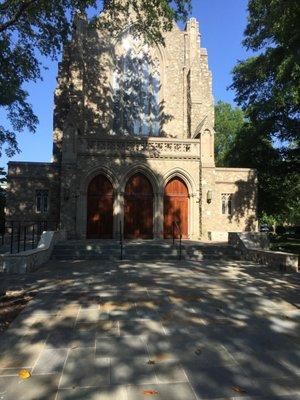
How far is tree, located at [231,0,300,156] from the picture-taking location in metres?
11.6

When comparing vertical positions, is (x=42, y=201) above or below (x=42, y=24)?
below

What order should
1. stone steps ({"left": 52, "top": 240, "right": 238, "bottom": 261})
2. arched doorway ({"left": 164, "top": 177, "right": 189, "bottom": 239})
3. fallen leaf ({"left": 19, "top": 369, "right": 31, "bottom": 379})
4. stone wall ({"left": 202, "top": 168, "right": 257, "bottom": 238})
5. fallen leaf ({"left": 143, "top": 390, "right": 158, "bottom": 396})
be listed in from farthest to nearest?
stone wall ({"left": 202, "top": 168, "right": 257, "bottom": 238}) → arched doorway ({"left": 164, "top": 177, "right": 189, "bottom": 239}) → stone steps ({"left": 52, "top": 240, "right": 238, "bottom": 261}) → fallen leaf ({"left": 19, "top": 369, "right": 31, "bottom": 379}) → fallen leaf ({"left": 143, "top": 390, "right": 158, "bottom": 396})

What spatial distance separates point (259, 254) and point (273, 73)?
1216cm

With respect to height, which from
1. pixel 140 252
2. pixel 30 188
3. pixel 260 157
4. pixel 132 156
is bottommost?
pixel 140 252

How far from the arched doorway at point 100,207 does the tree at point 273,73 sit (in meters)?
9.29

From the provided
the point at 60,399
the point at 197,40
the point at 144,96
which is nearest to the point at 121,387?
the point at 60,399

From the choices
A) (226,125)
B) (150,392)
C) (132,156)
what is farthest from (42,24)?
(226,125)

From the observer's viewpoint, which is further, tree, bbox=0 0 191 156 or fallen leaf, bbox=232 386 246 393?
tree, bbox=0 0 191 156

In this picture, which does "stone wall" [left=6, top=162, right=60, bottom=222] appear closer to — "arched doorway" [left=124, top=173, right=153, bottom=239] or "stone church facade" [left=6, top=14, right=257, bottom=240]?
"stone church facade" [left=6, top=14, right=257, bottom=240]

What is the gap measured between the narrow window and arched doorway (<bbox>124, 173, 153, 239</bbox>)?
14.2ft

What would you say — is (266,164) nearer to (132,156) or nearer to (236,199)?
(236,199)

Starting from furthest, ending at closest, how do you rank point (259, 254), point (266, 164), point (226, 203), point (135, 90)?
1. point (266, 164)
2. point (135, 90)
3. point (226, 203)
4. point (259, 254)

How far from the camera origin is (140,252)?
14.1 m

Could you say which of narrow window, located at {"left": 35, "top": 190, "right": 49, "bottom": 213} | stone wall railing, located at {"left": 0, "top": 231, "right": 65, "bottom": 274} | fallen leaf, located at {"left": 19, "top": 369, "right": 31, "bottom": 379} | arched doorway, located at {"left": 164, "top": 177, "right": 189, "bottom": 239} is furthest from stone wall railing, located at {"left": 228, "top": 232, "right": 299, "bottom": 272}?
narrow window, located at {"left": 35, "top": 190, "right": 49, "bottom": 213}
